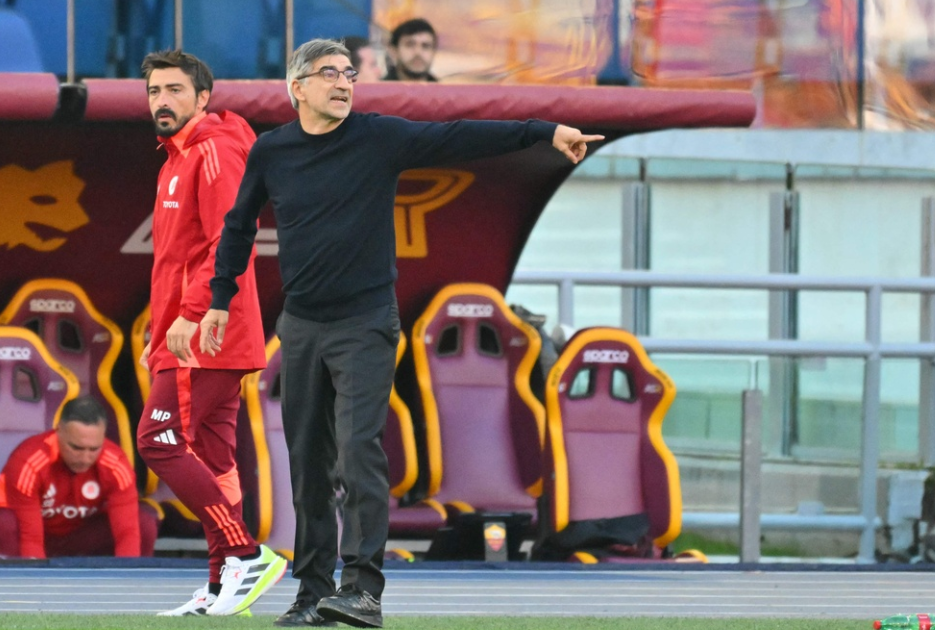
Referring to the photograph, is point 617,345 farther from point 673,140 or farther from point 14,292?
point 673,140

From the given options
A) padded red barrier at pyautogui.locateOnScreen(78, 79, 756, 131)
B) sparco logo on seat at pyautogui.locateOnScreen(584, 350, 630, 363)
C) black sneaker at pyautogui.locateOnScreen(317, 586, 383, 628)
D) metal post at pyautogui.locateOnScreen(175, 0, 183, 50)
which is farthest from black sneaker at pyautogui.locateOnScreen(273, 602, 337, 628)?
metal post at pyautogui.locateOnScreen(175, 0, 183, 50)

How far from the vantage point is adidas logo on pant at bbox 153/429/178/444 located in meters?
6.00

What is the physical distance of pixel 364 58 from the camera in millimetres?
8648

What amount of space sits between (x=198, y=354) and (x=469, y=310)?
3.29 meters

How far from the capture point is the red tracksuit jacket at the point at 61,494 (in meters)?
7.92

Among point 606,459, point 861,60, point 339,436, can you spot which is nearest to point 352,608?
point 339,436

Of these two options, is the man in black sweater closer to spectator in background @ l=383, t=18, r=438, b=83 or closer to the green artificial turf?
the green artificial turf

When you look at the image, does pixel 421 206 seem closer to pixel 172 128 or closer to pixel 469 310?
pixel 469 310

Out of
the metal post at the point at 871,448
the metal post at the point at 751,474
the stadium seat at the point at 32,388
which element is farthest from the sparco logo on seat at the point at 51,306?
the metal post at the point at 871,448

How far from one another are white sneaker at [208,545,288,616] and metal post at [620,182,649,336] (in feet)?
34.0

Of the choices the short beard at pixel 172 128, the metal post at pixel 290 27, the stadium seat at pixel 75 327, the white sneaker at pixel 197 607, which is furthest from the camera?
the stadium seat at pixel 75 327

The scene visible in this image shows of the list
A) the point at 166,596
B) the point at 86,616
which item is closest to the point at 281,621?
the point at 86,616

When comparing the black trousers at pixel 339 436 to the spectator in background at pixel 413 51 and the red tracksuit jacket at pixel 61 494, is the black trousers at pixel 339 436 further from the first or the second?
the spectator in background at pixel 413 51

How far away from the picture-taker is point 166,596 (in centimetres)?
650
